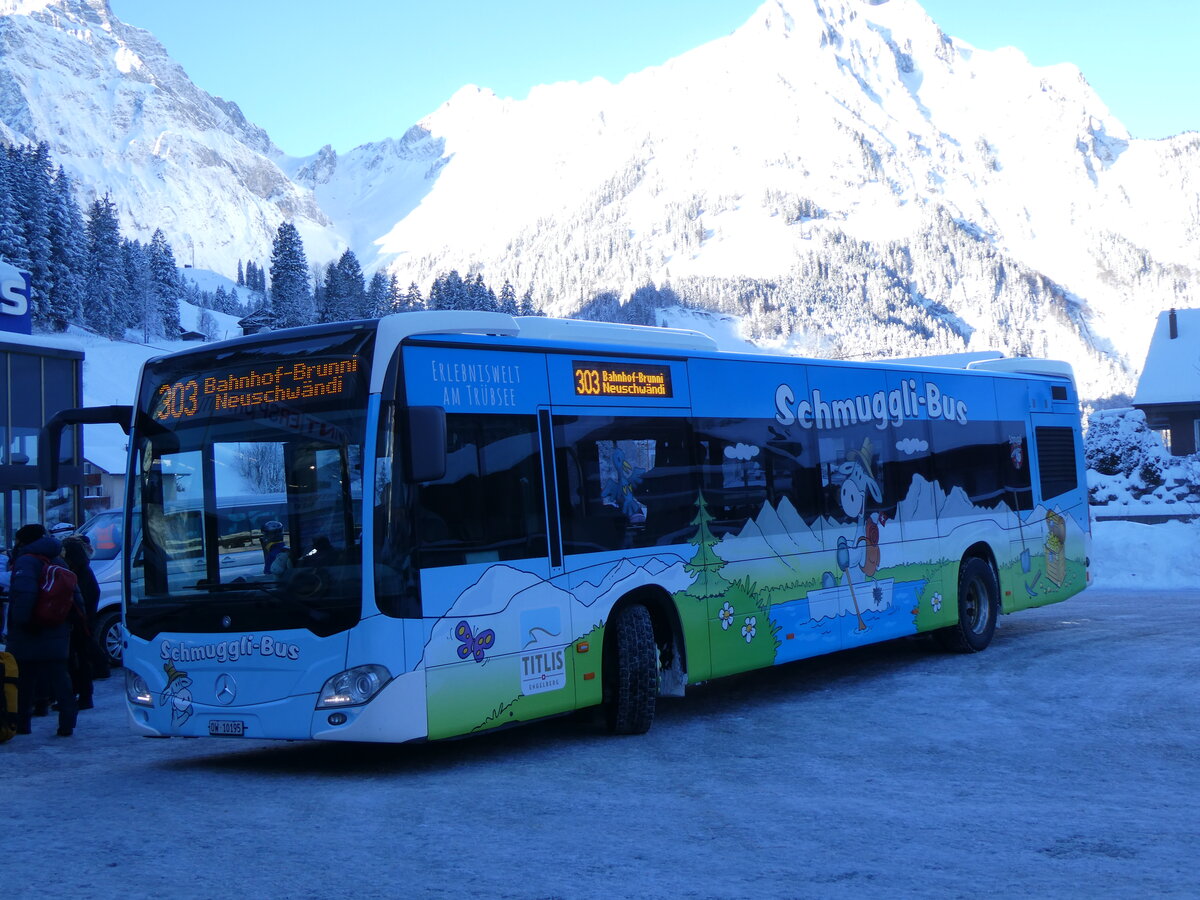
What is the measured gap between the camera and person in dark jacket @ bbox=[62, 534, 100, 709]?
38.2 ft

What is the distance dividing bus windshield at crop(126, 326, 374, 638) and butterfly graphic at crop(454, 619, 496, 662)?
0.71 metres

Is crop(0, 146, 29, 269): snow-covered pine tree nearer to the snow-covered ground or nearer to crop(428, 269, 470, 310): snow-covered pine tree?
crop(428, 269, 470, 310): snow-covered pine tree

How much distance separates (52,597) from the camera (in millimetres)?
10461

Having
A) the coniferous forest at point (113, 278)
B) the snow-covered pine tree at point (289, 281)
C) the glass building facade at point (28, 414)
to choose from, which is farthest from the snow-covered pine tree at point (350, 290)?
the glass building facade at point (28, 414)

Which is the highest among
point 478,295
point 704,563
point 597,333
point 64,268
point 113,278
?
point 113,278

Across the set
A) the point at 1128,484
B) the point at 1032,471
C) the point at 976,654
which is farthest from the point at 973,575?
the point at 1128,484

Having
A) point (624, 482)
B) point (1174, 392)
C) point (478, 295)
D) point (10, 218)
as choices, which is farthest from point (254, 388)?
point (478, 295)

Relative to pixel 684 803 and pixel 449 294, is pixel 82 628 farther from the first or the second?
pixel 449 294

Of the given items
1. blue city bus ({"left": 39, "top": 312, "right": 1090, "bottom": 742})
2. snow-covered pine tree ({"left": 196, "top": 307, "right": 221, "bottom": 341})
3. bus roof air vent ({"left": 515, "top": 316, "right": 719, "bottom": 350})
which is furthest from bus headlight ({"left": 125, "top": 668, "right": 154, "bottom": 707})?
snow-covered pine tree ({"left": 196, "top": 307, "right": 221, "bottom": 341})

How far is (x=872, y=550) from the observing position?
1255cm

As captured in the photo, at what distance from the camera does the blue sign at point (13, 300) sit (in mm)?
30375

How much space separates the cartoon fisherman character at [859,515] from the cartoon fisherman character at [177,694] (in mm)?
5817

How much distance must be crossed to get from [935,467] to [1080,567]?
374cm

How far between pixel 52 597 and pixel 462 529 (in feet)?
12.5
